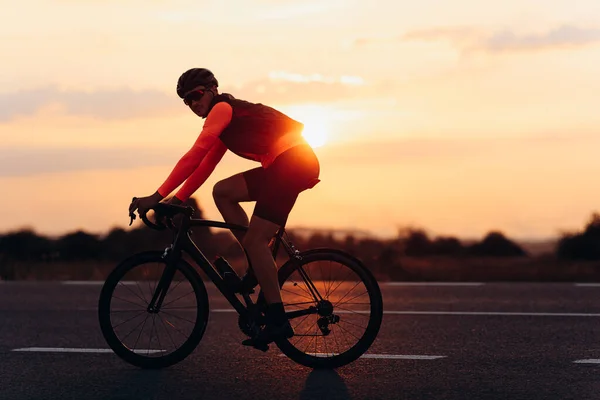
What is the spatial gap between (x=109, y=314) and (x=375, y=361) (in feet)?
6.73

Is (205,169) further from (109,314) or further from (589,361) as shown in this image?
(589,361)

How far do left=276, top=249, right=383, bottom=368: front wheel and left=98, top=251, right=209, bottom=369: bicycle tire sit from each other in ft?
2.02

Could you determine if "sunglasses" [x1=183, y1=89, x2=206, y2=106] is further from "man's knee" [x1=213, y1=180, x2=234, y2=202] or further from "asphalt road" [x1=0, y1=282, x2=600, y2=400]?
"asphalt road" [x1=0, y1=282, x2=600, y2=400]

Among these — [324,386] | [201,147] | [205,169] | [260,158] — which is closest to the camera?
[324,386]

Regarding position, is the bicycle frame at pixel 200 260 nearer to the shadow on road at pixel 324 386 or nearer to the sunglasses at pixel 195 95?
the shadow on road at pixel 324 386

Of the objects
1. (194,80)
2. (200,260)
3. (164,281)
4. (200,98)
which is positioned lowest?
(164,281)

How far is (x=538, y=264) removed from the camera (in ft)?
67.2

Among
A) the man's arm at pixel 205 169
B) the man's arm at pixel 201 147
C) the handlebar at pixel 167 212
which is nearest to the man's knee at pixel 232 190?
the man's arm at pixel 205 169

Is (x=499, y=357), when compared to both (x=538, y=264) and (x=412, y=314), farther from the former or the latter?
(x=538, y=264)

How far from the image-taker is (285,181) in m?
7.74

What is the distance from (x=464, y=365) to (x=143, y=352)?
243 centimetres

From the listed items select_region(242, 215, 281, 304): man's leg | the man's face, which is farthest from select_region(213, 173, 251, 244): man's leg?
the man's face

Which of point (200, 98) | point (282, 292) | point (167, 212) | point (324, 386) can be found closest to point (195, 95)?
point (200, 98)

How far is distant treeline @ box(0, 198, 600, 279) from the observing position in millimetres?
21641
